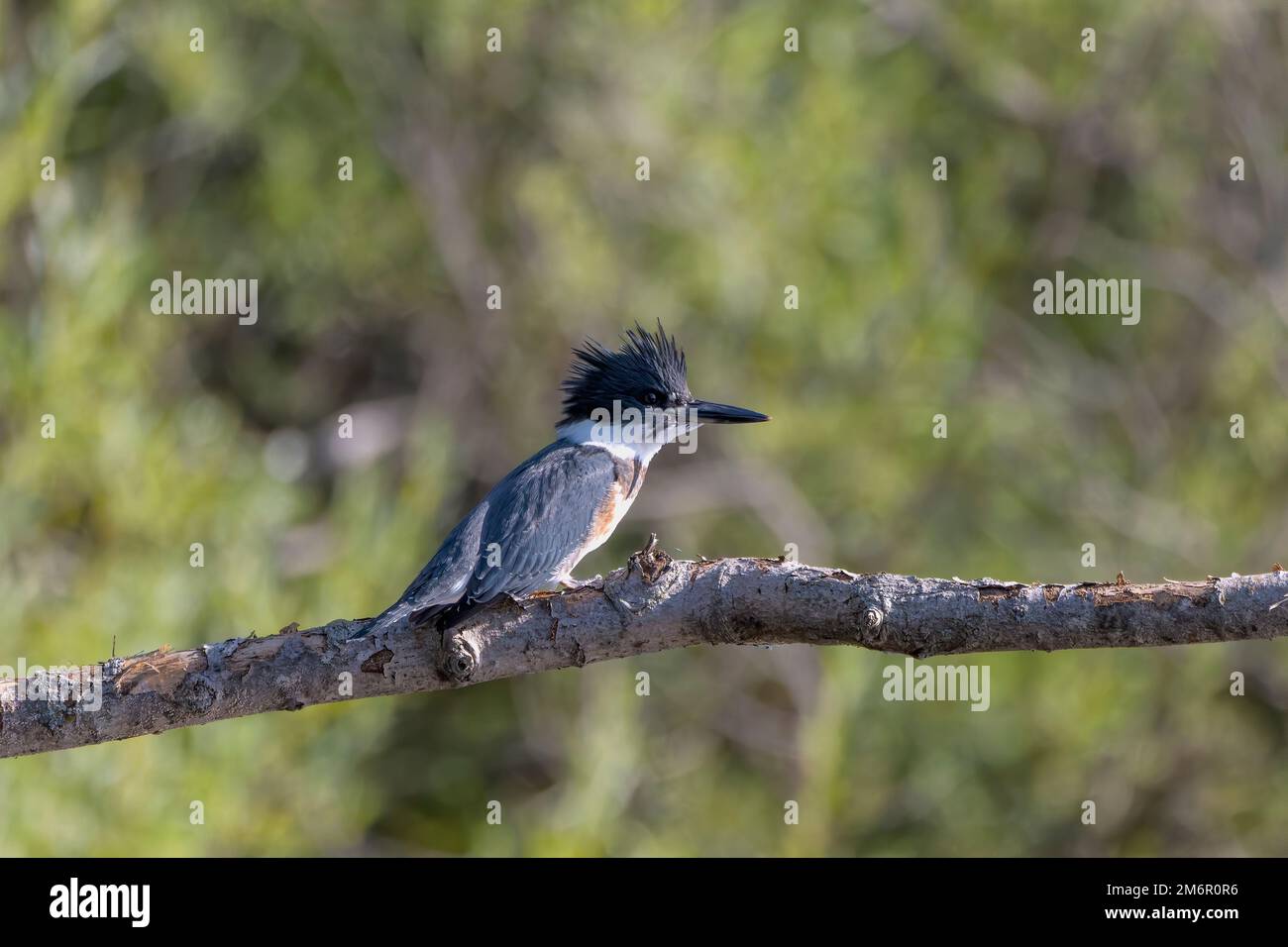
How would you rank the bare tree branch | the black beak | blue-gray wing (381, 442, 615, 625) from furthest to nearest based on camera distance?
the black beak → blue-gray wing (381, 442, 615, 625) → the bare tree branch

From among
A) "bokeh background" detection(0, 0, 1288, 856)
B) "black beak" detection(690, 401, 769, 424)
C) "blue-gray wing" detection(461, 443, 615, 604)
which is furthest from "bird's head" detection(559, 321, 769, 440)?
"bokeh background" detection(0, 0, 1288, 856)

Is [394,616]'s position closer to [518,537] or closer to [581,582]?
[581,582]

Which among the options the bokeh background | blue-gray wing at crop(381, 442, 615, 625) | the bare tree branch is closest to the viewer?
the bare tree branch

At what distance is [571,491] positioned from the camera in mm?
3961

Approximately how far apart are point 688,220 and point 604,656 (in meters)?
4.31

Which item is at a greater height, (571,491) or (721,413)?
(721,413)

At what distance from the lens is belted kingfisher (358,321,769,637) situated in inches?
133

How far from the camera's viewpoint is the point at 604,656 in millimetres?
3104

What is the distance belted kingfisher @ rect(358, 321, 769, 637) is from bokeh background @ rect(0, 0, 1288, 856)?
7.86ft

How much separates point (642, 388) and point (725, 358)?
9.58 feet

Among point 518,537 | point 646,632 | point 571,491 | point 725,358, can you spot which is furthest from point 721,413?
point 725,358

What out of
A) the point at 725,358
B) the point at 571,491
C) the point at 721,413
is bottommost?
the point at 571,491

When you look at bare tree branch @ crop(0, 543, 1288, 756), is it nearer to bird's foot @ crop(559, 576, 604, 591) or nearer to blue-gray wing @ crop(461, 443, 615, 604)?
bird's foot @ crop(559, 576, 604, 591)

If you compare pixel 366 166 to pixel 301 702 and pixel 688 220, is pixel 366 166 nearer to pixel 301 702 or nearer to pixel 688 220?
pixel 688 220
